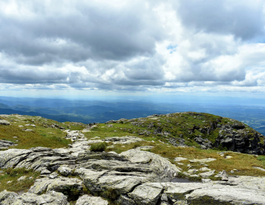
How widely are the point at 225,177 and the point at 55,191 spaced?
73.2 ft

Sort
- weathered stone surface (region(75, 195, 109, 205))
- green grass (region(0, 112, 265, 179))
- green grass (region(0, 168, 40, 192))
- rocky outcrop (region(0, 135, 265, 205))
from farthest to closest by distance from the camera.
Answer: green grass (region(0, 112, 265, 179))
green grass (region(0, 168, 40, 192))
weathered stone surface (region(75, 195, 109, 205))
rocky outcrop (region(0, 135, 265, 205))

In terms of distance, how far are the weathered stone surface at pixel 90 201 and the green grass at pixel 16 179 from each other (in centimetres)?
795

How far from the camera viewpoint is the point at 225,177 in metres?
18.3

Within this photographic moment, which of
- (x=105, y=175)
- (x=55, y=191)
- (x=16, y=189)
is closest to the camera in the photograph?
(x=55, y=191)

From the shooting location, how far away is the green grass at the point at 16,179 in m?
16.7

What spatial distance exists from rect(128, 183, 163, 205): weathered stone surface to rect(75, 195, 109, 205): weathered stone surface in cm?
320

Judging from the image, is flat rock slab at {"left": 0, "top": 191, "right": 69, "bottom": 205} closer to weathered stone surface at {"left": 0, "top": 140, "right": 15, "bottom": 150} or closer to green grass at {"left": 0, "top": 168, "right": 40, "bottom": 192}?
green grass at {"left": 0, "top": 168, "right": 40, "bottom": 192}

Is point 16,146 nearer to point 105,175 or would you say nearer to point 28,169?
point 28,169

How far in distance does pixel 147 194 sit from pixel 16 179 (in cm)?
1915

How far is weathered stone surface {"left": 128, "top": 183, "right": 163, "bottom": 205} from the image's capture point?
1323 cm

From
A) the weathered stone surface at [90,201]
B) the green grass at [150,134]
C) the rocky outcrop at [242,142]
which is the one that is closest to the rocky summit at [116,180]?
the weathered stone surface at [90,201]

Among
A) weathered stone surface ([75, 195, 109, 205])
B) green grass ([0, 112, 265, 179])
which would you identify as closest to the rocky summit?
weathered stone surface ([75, 195, 109, 205])

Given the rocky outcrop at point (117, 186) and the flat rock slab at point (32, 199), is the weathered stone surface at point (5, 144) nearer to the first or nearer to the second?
the rocky outcrop at point (117, 186)

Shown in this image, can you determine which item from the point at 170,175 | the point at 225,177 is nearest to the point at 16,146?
the point at 170,175
